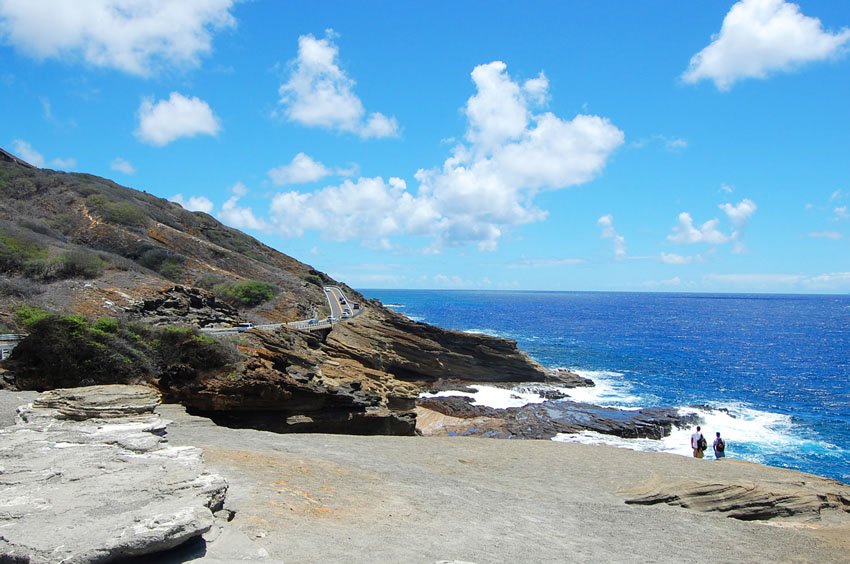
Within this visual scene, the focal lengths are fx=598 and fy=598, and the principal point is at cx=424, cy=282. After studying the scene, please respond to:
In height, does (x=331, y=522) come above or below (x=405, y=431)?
above

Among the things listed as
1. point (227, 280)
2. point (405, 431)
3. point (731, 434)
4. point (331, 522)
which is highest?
point (227, 280)

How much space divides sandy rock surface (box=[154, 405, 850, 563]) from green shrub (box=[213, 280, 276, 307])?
25717mm

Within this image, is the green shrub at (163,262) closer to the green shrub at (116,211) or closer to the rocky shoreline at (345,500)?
the green shrub at (116,211)

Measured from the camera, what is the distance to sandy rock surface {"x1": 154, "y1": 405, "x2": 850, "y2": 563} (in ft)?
29.6

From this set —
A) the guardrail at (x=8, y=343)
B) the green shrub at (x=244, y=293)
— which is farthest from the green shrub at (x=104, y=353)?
the green shrub at (x=244, y=293)

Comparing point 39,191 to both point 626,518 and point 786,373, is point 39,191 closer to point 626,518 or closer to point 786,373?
point 626,518

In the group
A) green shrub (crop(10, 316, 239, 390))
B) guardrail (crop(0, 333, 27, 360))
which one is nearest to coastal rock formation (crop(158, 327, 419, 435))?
green shrub (crop(10, 316, 239, 390))

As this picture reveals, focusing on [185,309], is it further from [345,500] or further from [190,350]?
[345,500]

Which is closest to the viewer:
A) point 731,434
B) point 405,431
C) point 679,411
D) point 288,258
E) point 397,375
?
point 405,431

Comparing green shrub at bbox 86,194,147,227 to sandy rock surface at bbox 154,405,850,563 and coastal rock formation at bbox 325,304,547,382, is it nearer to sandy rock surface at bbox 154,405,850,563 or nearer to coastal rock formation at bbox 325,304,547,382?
coastal rock formation at bbox 325,304,547,382

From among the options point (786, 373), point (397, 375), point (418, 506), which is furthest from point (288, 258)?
point (418, 506)

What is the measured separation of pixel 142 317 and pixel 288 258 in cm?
5208

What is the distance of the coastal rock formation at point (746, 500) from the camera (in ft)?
42.7

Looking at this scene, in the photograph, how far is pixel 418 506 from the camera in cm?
1124
